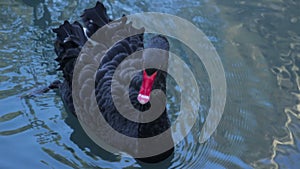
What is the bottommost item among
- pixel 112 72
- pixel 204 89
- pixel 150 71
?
pixel 204 89

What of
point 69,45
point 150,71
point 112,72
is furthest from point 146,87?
point 69,45

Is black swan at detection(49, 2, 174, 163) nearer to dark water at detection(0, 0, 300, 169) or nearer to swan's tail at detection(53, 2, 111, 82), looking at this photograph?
swan's tail at detection(53, 2, 111, 82)

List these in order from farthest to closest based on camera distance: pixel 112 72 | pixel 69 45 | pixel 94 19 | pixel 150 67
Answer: pixel 94 19
pixel 69 45
pixel 112 72
pixel 150 67

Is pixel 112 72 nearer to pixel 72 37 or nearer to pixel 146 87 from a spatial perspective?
pixel 72 37

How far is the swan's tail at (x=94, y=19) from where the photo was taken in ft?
12.7

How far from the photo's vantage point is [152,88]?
120 inches

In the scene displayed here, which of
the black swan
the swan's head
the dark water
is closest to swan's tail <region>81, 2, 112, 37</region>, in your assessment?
the black swan

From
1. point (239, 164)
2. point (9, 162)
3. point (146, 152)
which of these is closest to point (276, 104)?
point (239, 164)

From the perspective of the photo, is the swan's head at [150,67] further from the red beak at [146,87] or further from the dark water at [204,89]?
the dark water at [204,89]

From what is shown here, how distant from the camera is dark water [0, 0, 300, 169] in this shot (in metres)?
3.34

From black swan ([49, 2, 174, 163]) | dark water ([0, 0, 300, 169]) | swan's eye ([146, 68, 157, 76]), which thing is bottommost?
dark water ([0, 0, 300, 169])

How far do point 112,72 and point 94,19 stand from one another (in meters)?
0.60

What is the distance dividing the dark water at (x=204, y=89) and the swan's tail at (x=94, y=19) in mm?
463

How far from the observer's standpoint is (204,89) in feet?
13.0
